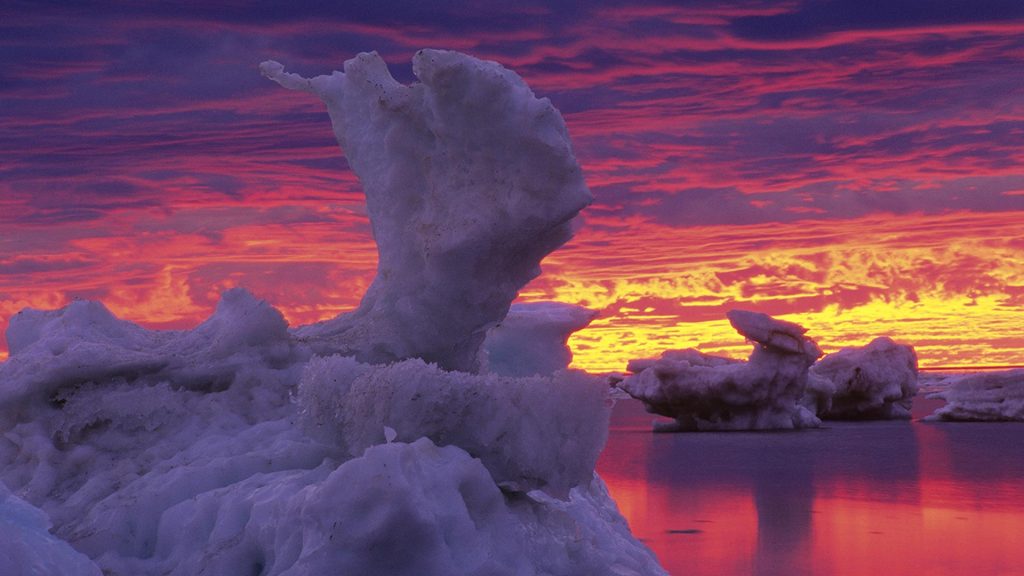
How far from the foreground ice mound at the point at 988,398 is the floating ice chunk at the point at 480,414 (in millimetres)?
35013

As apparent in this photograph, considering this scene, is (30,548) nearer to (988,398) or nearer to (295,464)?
(295,464)

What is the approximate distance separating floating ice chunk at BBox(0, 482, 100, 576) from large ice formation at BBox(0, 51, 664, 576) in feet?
0.06

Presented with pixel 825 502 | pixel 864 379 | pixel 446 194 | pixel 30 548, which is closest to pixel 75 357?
pixel 446 194

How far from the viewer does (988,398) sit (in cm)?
4172

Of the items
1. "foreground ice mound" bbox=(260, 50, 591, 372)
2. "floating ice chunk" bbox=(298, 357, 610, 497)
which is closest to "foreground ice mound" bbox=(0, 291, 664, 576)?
"floating ice chunk" bbox=(298, 357, 610, 497)

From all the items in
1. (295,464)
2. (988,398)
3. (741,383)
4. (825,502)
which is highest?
(295,464)

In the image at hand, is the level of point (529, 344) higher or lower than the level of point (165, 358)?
lower

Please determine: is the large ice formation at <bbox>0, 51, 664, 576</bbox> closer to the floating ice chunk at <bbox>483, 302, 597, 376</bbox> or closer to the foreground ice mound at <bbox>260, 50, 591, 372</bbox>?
the foreground ice mound at <bbox>260, 50, 591, 372</bbox>

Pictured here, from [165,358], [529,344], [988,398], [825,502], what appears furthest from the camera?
[988,398]

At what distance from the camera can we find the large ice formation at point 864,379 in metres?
39.8

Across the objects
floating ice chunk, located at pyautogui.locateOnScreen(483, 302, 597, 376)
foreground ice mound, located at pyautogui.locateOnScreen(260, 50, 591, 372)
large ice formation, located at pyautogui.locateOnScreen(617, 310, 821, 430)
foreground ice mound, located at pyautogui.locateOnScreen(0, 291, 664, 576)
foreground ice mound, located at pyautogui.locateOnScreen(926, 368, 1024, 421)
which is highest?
foreground ice mound, located at pyautogui.locateOnScreen(260, 50, 591, 372)

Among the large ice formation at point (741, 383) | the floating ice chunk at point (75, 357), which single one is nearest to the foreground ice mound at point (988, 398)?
the large ice formation at point (741, 383)

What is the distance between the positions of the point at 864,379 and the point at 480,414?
37.2 m

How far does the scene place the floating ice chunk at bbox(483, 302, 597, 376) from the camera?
1177 cm
